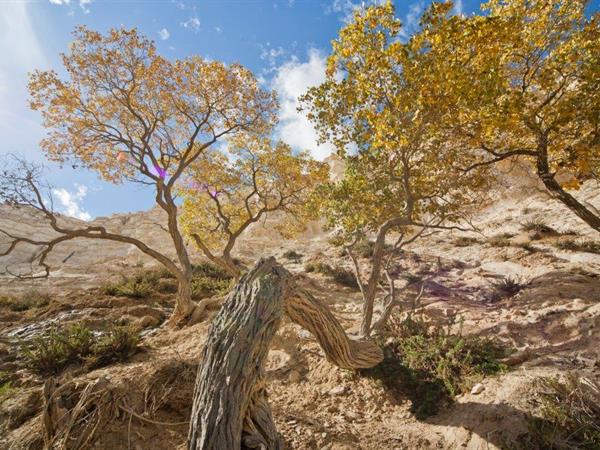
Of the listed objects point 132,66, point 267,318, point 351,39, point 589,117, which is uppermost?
point 132,66

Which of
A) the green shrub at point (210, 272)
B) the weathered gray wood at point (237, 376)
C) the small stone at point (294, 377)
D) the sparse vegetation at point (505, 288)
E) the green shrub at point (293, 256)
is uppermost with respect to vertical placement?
the green shrub at point (293, 256)

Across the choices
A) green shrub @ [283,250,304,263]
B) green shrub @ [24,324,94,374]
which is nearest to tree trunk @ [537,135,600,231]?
green shrub @ [24,324,94,374]

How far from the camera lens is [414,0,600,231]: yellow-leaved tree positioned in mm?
4852

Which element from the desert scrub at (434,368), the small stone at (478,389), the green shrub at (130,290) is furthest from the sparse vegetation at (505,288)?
the green shrub at (130,290)

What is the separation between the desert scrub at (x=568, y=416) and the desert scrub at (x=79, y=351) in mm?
7052

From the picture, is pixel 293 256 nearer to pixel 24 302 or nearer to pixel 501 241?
pixel 501 241

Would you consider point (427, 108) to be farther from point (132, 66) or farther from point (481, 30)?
point (132, 66)

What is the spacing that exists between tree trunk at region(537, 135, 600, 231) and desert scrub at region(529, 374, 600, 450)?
560 centimetres

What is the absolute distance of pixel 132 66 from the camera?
30.3 feet

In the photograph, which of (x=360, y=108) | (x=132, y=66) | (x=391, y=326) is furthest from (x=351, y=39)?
(x=132, y=66)

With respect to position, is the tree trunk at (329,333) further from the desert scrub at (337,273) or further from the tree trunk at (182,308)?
the desert scrub at (337,273)

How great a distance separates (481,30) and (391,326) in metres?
5.79

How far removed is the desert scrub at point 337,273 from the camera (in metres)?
12.9

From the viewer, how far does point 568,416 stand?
3186mm
